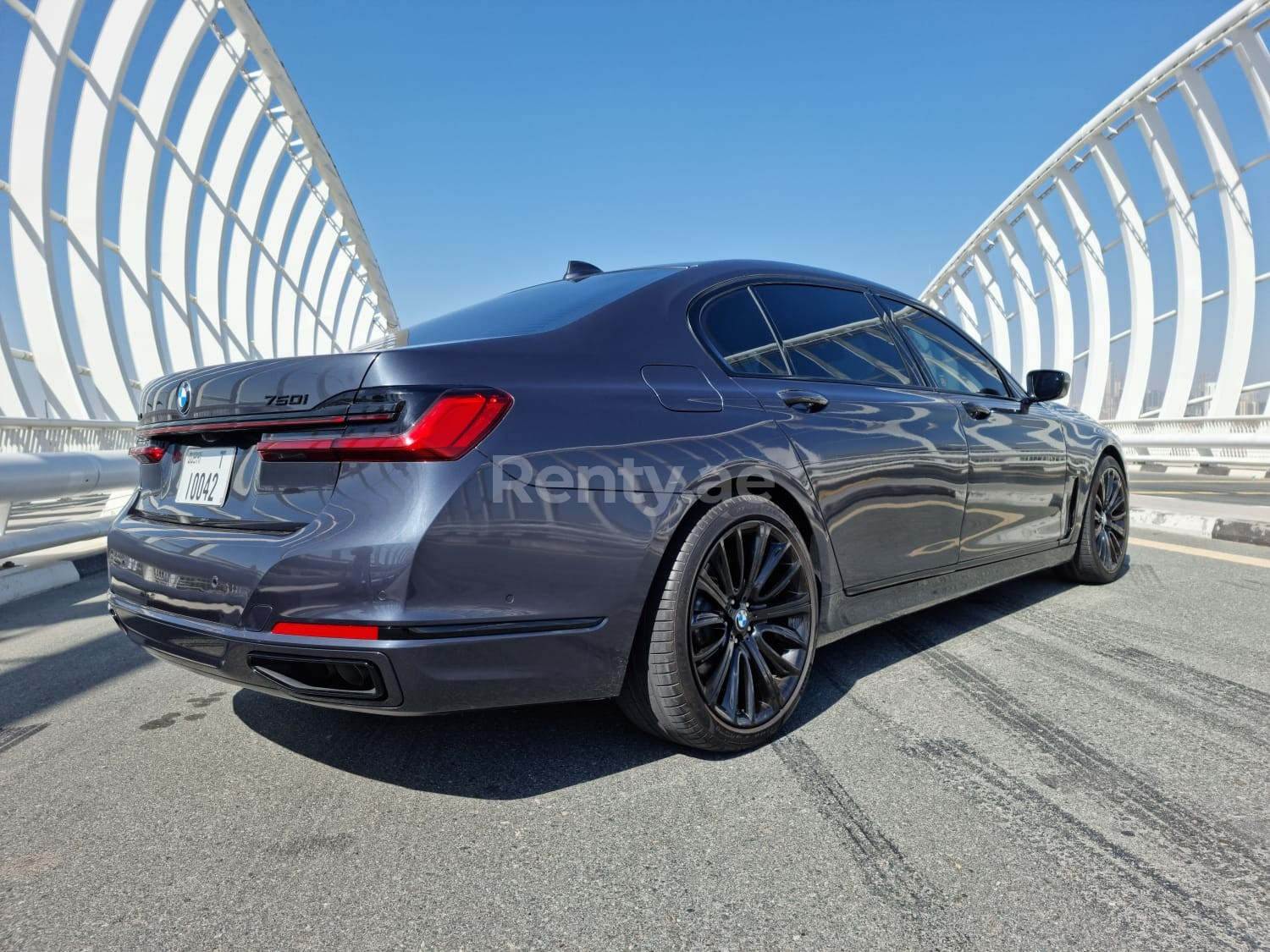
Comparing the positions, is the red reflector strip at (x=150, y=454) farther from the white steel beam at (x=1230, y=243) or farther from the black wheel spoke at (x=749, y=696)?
the white steel beam at (x=1230, y=243)

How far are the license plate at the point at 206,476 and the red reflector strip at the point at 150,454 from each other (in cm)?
18

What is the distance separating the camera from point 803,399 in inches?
104

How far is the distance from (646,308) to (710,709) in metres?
1.12

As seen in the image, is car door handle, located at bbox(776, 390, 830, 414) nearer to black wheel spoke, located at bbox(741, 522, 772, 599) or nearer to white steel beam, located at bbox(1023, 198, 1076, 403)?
black wheel spoke, located at bbox(741, 522, 772, 599)

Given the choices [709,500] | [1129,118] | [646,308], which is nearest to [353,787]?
[709,500]

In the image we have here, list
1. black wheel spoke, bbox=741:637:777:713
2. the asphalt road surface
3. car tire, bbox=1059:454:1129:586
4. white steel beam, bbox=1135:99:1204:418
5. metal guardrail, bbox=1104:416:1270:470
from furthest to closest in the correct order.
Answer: white steel beam, bbox=1135:99:1204:418, metal guardrail, bbox=1104:416:1270:470, car tire, bbox=1059:454:1129:586, black wheel spoke, bbox=741:637:777:713, the asphalt road surface

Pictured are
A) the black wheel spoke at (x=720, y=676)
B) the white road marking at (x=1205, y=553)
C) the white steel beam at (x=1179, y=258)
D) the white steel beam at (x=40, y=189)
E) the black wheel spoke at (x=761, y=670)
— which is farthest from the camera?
the white steel beam at (x=1179, y=258)

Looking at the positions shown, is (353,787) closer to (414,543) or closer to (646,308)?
(414,543)

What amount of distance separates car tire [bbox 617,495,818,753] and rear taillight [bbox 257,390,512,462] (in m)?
0.61

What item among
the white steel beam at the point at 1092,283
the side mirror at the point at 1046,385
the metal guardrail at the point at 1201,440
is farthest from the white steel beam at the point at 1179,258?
the side mirror at the point at 1046,385

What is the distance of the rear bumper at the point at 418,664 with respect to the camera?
180cm

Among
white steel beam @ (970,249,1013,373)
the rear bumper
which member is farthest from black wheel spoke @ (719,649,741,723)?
white steel beam @ (970,249,1013,373)

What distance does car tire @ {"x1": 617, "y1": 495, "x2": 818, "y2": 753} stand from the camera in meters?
2.13

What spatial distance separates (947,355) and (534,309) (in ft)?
6.41
